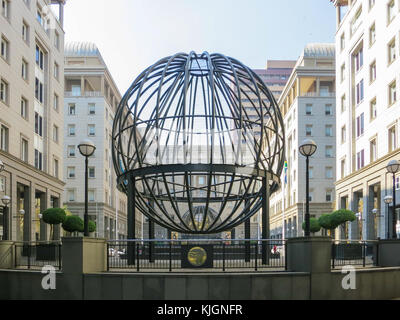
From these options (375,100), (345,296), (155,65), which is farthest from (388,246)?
(375,100)

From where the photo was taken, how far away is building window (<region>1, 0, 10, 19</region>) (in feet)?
131

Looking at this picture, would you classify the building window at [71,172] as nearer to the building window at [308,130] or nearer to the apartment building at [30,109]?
the apartment building at [30,109]

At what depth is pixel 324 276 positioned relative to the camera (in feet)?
52.9

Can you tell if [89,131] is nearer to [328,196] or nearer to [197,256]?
[328,196]

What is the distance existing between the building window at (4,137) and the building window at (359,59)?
31.7 meters

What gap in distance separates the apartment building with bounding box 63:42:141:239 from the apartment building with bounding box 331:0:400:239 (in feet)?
117

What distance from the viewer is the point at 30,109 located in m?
45.9

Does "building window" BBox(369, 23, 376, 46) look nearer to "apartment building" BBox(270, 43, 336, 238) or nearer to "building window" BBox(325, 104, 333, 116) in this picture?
"apartment building" BBox(270, 43, 336, 238)

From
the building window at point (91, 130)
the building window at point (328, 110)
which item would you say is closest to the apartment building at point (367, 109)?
the building window at point (328, 110)

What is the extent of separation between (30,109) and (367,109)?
2877 centimetres

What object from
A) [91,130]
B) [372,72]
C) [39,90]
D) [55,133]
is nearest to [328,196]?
[372,72]
